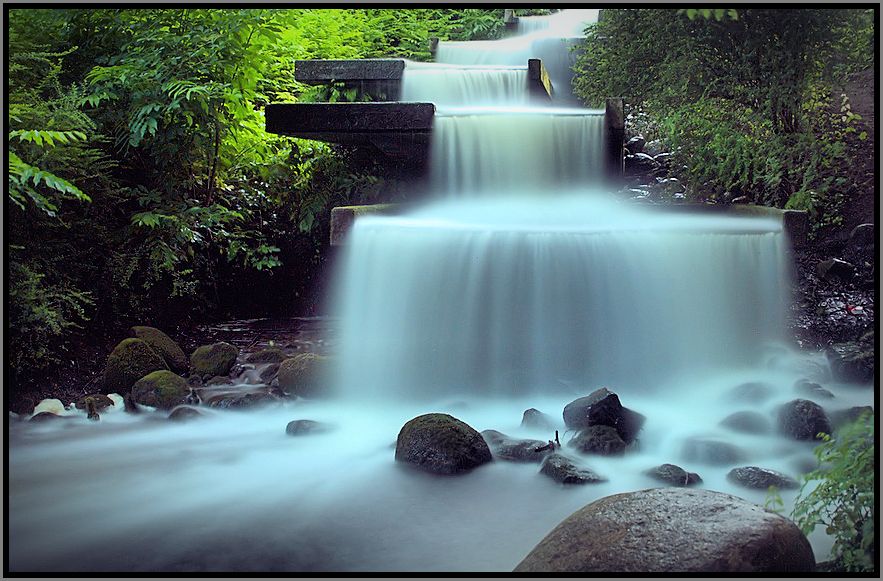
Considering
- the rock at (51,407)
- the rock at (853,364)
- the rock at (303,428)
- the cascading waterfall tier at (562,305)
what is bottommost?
the rock at (303,428)

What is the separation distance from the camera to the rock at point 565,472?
3748mm

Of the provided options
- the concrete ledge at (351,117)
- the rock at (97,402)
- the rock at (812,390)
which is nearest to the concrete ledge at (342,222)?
the concrete ledge at (351,117)

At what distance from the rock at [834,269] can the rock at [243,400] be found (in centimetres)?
435

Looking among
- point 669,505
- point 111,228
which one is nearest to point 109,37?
point 111,228

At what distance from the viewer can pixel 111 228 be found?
245 inches

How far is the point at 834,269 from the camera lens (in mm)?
6234

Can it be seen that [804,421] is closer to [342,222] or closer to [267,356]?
[342,222]

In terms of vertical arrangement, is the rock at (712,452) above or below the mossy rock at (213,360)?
below

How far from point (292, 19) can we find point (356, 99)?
887mm

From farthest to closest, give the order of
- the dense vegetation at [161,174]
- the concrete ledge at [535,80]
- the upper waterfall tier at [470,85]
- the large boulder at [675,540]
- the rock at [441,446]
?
the concrete ledge at [535,80], the upper waterfall tier at [470,85], the dense vegetation at [161,174], the rock at [441,446], the large boulder at [675,540]

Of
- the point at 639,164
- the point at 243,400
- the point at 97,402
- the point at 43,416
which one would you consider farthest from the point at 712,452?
the point at 639,164

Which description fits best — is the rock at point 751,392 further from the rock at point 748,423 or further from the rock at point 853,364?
the rock at point 853,364

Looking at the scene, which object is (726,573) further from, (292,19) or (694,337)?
(292,19)

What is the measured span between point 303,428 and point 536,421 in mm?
1373
